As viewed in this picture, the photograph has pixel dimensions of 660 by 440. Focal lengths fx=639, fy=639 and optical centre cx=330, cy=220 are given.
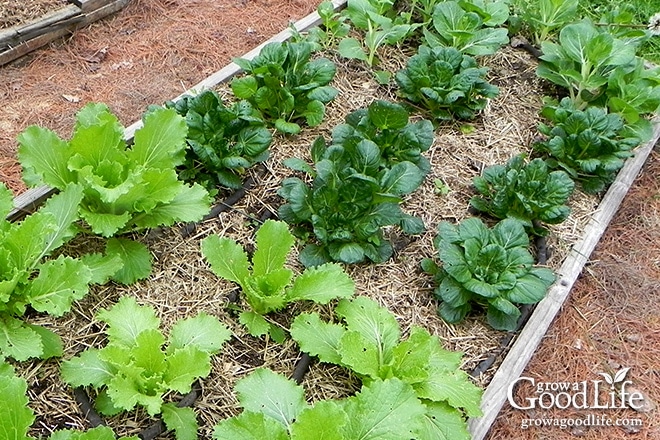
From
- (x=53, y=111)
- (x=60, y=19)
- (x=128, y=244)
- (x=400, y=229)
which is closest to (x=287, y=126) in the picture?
(x=400, y=229)

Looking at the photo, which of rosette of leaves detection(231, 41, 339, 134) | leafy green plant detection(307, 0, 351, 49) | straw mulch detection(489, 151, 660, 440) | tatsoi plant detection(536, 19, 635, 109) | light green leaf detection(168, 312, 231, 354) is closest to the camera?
light green leaf detection(168, 312, 231, 354)

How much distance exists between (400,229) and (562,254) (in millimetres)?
760

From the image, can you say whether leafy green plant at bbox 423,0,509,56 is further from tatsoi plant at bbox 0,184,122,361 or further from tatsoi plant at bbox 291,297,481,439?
tatsoi plant at bbox 0,184,122,361

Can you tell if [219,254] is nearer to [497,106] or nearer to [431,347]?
[431,347]

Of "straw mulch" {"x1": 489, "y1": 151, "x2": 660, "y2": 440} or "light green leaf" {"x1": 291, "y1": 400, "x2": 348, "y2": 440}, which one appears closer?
"light green leaf" {"x1": 291, "y1": 400, "x2": 348, "y2": 440}

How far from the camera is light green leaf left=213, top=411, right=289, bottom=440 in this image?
191 cm

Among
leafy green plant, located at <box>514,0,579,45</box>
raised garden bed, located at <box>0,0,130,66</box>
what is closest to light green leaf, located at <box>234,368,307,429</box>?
leafy green plant, located at <box>514,0,579,45</box>

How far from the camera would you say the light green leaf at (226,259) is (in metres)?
2.42

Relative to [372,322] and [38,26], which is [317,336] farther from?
[38,26]

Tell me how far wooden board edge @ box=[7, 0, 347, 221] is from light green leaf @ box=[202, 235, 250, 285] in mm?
685

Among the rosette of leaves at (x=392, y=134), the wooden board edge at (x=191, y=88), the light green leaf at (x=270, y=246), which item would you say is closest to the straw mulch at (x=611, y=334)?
the rosette of leaves at (x=392, y=134)

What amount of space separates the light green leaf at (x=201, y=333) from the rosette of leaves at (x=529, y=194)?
140cm

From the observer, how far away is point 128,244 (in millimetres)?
2467

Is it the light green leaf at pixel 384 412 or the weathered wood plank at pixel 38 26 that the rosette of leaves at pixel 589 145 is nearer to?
the light green leaf at pixel 384 412
